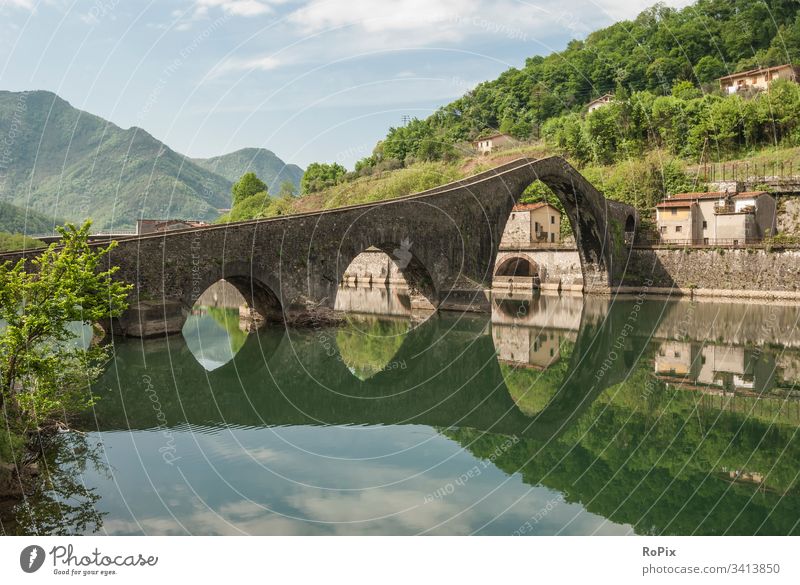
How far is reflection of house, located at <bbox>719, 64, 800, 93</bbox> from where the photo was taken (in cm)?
6213

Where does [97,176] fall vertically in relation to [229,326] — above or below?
above

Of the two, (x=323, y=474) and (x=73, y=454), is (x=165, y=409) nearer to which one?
(x=73, y=454)

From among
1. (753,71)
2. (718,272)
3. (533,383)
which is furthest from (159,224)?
(753,71)

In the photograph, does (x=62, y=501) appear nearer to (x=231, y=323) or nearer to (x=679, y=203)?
(x=231, y=323)

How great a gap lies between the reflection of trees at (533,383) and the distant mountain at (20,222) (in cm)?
4630

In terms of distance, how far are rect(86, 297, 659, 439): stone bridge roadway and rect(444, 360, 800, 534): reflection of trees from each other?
1.13m

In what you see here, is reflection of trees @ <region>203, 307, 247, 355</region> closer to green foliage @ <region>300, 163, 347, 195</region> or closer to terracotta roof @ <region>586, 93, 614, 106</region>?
green foliage @ <region>300, 163, 347, 195</region>

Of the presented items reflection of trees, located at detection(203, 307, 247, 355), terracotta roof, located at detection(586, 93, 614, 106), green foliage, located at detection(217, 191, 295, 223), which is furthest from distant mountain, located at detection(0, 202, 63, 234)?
terracotta roof, located at detection(586, 93, 614, 106)

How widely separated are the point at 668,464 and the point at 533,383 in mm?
6943

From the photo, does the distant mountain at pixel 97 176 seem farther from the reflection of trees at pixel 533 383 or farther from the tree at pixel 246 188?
the reflection of trees at pixel 533 383

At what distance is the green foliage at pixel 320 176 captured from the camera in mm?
76750

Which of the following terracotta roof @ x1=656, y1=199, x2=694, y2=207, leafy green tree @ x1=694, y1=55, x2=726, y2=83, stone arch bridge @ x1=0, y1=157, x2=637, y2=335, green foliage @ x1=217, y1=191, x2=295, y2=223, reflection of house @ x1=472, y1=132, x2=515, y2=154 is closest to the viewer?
stone arch bridge @ x1=0, y1=157, x2=637, y2=335

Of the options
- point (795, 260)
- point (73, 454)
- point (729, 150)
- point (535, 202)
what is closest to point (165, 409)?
point (73, 454)

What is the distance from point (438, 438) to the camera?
45.4ft
